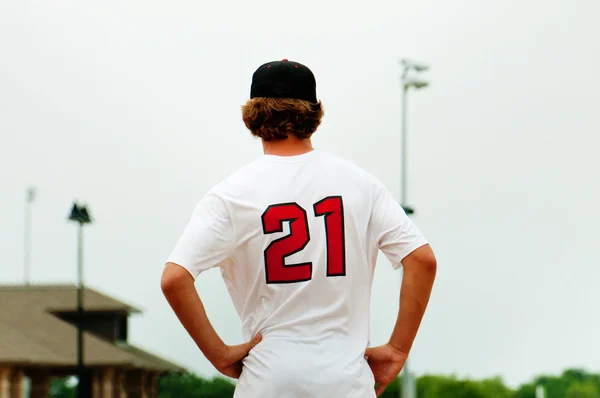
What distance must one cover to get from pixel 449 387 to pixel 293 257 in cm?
14238

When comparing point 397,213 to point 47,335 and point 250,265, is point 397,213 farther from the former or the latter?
point 47,335

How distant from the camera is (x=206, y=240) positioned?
3936 millimetres

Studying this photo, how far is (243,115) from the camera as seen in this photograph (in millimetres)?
4188

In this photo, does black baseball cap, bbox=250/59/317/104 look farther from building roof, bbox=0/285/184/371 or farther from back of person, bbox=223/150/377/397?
building roof, bbox=0/285/184/371

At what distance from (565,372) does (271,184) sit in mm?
183540

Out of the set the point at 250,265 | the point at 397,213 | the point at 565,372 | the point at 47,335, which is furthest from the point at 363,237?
the point at 565,372

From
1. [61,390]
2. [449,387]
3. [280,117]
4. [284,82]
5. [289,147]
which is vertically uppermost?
[284,82]

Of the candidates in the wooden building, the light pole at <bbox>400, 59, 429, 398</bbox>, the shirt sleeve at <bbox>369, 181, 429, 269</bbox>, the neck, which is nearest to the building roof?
the wooden building

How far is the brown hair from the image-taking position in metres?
4.10

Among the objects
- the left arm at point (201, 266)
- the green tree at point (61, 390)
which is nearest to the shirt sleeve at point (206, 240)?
the left arm at point (201, 266)

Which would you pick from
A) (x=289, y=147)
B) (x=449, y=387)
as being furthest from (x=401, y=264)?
(x=449, y=387)

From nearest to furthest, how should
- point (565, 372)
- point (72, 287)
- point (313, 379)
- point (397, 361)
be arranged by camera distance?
point (313, 379)
point (397, 361)
point (72, 287)
point (565, 372)

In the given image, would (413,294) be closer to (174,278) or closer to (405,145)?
(174,278)

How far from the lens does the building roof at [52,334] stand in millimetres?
48878
